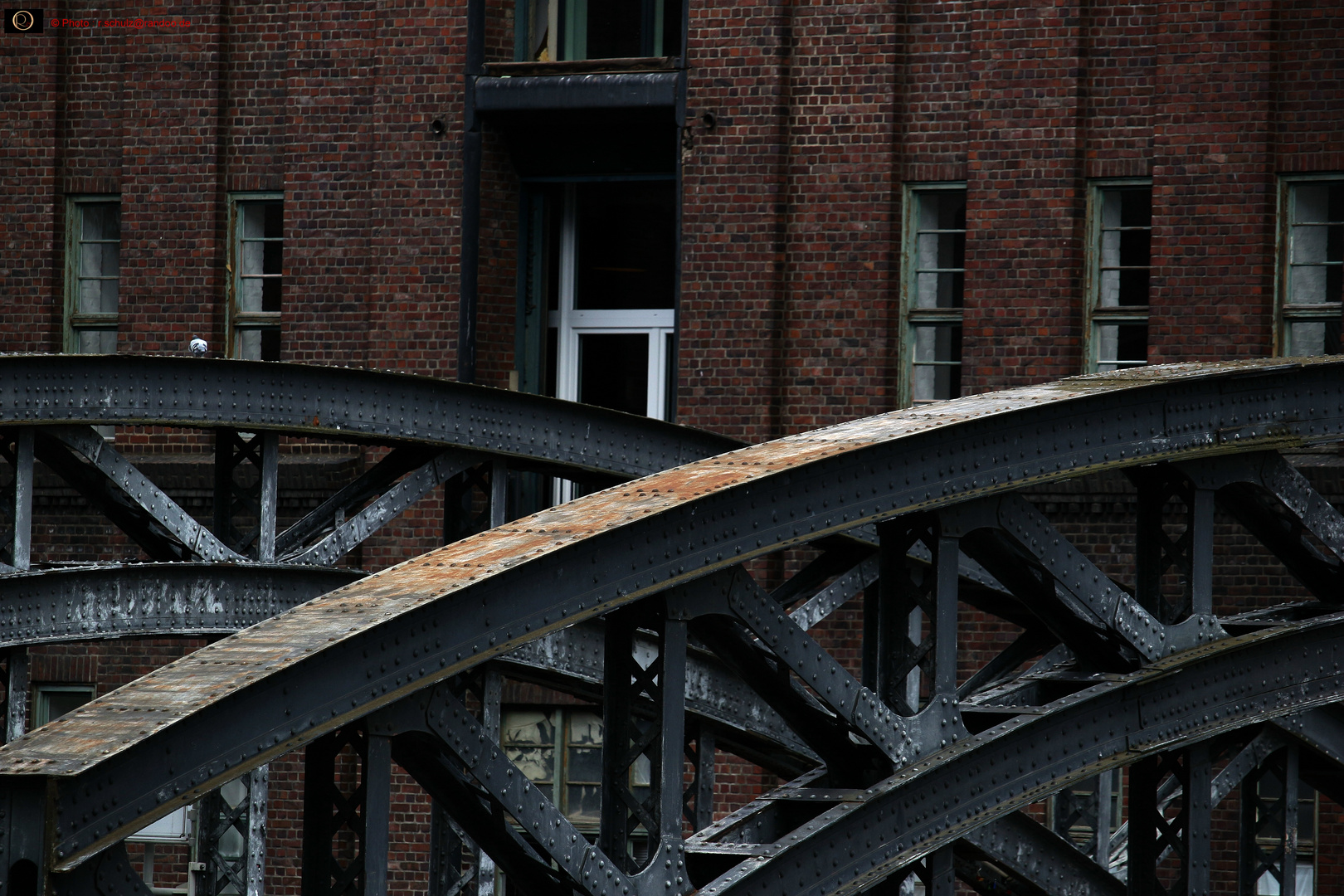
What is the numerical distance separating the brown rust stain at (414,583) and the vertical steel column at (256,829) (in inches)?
297

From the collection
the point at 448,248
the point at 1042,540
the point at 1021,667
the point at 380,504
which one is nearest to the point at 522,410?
the point at 380,504

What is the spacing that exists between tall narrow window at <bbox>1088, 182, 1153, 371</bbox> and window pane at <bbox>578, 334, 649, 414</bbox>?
14.1 feet

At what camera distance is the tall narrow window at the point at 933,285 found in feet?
54.2

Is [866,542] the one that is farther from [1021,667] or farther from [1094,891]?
[1021,667]

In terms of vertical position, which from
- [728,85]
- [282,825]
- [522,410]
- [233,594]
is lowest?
[282,825]

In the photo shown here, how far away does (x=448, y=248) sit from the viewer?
17875mm

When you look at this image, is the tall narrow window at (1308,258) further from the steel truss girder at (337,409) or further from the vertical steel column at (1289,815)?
the vertical steel column at (1289,815)

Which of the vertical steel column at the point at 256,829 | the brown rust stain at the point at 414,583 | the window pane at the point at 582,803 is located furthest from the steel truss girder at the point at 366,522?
the window pane at the point at 582,803

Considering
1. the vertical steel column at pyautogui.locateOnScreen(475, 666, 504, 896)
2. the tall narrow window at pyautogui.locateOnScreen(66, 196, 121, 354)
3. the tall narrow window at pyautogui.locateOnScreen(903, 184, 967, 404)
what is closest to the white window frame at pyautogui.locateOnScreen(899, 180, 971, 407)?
the tall narrow window at pyautogui.locateOnScreen(903, 184, 967, 404)

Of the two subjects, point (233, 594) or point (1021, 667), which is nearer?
point (233, 594)

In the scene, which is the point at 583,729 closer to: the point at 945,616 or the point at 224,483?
the point at 224,483

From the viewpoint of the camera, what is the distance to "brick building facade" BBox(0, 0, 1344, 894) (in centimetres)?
1538

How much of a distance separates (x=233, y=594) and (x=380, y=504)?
3.20 feet

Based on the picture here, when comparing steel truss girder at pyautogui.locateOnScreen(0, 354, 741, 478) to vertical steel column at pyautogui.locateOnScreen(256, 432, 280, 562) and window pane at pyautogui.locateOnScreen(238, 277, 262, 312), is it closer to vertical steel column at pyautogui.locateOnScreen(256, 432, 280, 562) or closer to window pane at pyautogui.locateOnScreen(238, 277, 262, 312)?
vertical steel column at pyautogui.locateOnScreen(256, 432, 280, 562)
